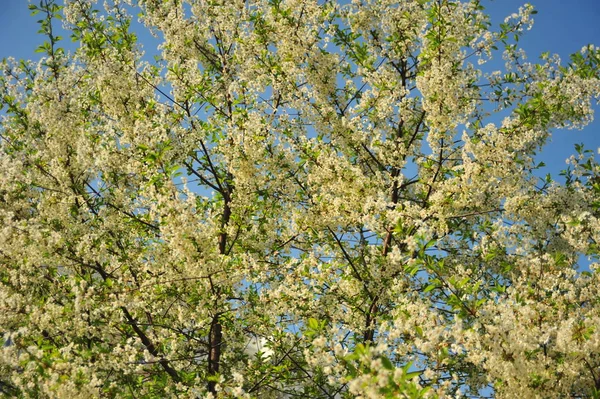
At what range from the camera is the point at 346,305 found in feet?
24.9

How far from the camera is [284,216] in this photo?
9.23 meters

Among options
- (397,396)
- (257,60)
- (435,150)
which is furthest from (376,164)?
(397,396)

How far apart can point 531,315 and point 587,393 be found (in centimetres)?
168

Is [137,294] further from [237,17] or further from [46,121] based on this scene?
[237,17]

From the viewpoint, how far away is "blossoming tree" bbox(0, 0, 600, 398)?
5.35 metres

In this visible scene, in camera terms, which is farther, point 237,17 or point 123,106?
point 237,17

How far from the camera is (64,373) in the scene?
4.97 meters

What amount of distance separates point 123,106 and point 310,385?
5.43 metres

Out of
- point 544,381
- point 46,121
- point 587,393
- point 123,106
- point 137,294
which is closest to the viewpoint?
point 544,381

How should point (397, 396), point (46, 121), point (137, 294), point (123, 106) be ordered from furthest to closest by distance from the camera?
point (123, 106)
point (46, 121)
point (137, 294)
point (397, 396)

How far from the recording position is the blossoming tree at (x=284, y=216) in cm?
535

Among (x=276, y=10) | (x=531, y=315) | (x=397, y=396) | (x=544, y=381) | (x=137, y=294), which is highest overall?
(x=276, y=10)

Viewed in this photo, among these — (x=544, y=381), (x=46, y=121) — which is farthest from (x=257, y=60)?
(x=544, y=381)

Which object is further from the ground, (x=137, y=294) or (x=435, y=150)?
(x=435, y=150)
